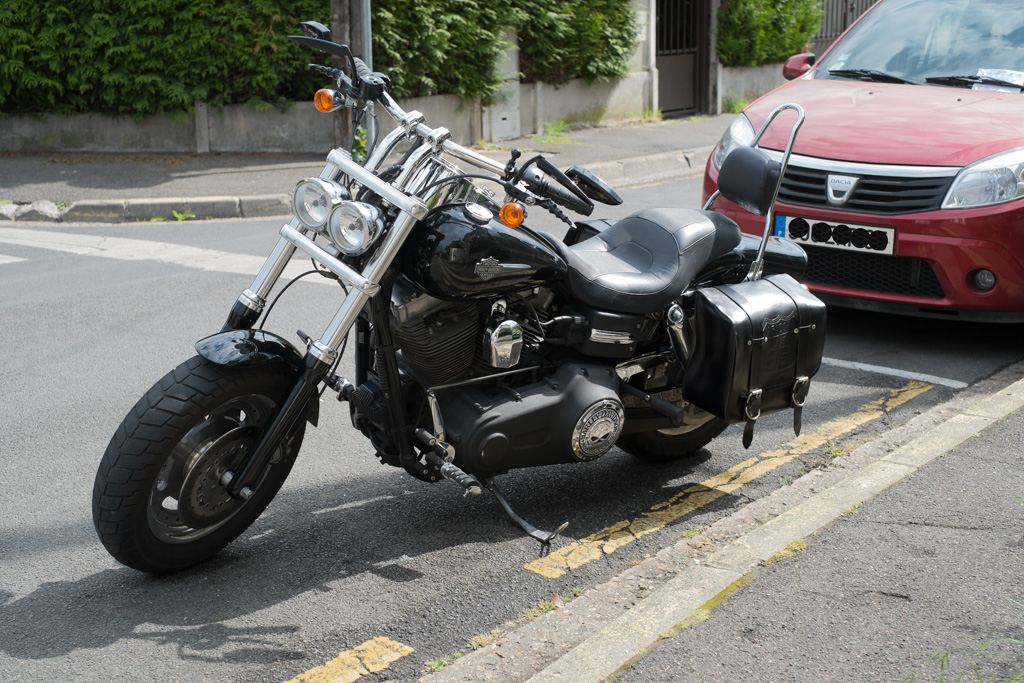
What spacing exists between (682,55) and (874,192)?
41.6ft

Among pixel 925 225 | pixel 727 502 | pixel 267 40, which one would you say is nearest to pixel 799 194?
pixel 925 225

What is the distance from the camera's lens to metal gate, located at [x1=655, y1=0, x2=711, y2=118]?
17234 mm

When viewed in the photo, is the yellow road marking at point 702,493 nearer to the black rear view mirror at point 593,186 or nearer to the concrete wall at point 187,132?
the black rear view mirror at point 593,186

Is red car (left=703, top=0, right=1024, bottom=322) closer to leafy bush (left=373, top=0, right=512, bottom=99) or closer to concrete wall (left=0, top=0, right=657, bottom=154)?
leafy bush (left=373, top=0, right=512, bottom=99)

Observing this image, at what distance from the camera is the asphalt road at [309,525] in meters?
3.03

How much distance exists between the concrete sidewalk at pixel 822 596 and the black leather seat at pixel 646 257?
829 mm

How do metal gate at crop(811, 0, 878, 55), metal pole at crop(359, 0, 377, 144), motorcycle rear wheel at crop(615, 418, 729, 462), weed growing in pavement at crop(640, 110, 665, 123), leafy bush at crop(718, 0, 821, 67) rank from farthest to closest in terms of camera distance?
metal gate at crop(811, 0, 878, 55) < leafy bush at crop(718, 0, 821, 67) < weed growing in pavement at crop(640, 110, 665, 123) < metal pole at crop(359, 0, 377, 144) < motorcycle rear wheel at crop(615, 418, 729, 462)

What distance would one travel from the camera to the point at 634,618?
305 centimetres

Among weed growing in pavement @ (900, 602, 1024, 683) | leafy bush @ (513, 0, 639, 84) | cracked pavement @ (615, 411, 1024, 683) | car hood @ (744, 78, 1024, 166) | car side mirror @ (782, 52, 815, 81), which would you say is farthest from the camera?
leafy bush @ (513, 0, 639, 84)

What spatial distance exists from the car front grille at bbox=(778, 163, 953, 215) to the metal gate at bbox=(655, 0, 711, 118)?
1165 centimetres

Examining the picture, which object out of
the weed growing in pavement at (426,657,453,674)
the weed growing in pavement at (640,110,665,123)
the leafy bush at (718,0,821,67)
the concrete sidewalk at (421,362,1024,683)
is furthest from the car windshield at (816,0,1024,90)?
the leafy bush at (718,0,821,67)

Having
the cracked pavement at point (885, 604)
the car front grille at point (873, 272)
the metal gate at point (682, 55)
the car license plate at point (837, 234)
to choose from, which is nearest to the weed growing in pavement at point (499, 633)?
the cracked pavement at point (885, 604)

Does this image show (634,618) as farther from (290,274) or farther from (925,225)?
(290,274)

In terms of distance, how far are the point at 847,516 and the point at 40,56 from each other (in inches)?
415
